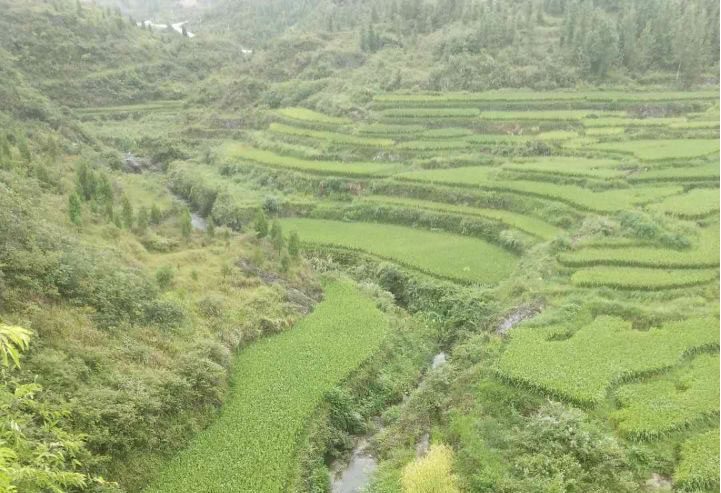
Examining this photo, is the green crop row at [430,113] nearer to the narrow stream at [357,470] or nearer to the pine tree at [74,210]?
the pine tree at [74,210]

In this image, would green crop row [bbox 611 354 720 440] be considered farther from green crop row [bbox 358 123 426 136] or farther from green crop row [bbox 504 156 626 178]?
green crop row [bbox 358 123 426 136]

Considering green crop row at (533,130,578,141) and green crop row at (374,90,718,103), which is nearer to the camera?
green crop row at (533,130,578,141)

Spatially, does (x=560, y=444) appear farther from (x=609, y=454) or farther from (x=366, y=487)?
(x=366, y=487)

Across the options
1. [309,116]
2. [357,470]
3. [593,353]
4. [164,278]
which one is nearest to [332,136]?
[309,116]

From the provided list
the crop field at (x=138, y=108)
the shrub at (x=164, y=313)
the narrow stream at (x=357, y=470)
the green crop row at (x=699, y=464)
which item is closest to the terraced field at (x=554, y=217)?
the green crop row at (x=699, y=464)

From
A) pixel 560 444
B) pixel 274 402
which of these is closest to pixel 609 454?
pixel 560 444

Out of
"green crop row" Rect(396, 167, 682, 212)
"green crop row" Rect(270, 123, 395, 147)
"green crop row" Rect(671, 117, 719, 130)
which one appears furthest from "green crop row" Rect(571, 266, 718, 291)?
"green crop row" Rect(270, 123, 395, 147)
